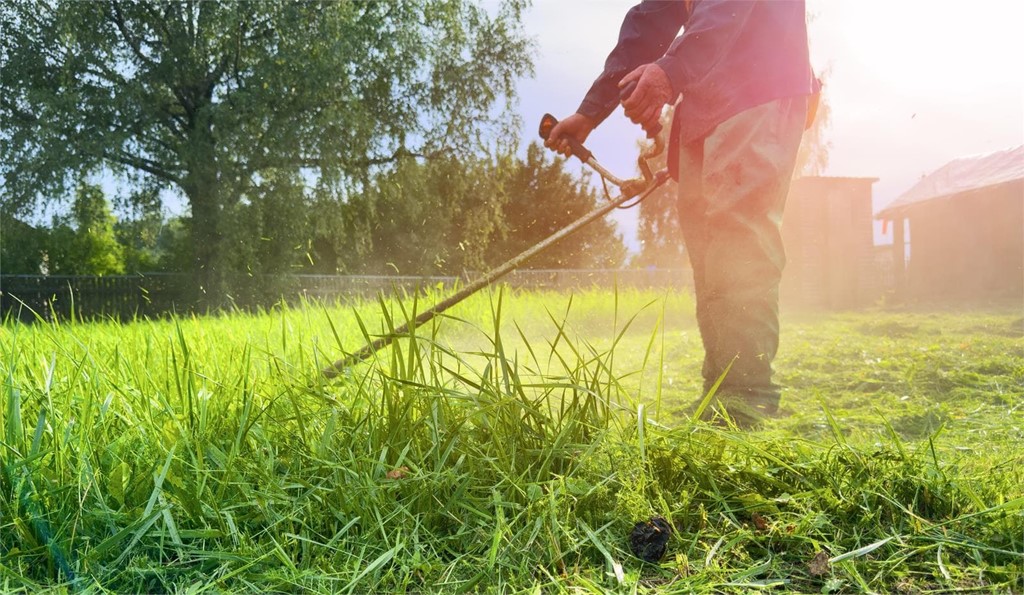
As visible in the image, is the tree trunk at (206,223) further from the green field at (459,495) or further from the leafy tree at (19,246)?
the leafy tree at (19,246)

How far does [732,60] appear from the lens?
1.92 metres

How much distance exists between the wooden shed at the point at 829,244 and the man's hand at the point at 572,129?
1.51 meters

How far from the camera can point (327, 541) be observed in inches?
44.5

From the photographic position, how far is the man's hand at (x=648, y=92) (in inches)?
71.0

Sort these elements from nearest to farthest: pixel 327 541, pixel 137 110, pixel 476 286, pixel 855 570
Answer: pixel 855 570 < pixel 327 541 < pixel 476 286 < pixel 137 110

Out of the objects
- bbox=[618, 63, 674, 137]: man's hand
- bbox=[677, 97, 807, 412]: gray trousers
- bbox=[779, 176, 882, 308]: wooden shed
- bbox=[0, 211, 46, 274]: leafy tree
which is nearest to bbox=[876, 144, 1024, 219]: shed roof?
bbox=[779, 176, 882, 308]: wooden shed

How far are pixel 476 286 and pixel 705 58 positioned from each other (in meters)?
0.95

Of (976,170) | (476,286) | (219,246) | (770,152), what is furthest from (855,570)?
(976,170)

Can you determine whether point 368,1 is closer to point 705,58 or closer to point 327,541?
point 705,58

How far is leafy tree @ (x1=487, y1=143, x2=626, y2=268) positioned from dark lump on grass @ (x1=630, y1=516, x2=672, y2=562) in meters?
1.27

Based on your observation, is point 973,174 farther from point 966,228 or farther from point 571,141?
point 571,141

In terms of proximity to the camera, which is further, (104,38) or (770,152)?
(104,38)

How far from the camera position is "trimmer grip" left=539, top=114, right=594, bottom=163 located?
2209 millimetres

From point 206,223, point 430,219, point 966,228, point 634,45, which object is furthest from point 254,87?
point 966,228
